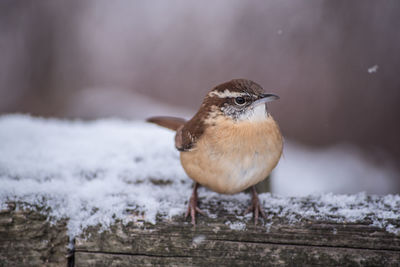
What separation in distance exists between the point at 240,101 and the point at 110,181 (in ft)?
4.04

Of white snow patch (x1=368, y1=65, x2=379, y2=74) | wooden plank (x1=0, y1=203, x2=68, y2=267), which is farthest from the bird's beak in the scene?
white snow patch (x1=368, y1=65, x2=379, y2=74)

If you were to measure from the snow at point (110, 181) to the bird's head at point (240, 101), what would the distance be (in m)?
0.61

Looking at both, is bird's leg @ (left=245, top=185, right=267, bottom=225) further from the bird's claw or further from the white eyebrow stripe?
the white eyebrow stripe

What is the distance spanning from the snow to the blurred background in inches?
84.3

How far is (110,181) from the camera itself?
9.80ft

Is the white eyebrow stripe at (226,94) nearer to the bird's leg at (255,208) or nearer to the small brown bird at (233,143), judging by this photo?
the small brown bird at (233,143)

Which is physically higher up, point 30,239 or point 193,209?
point 193,209

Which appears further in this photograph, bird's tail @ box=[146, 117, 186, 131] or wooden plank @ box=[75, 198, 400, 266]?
bird's tail @ box=[146, 117, 186, 131]

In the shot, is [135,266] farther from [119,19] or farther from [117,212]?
[119,19]

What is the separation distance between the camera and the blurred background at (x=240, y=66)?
17.1ft

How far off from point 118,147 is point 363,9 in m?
3.80

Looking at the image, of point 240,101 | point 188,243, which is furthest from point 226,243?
point 240,101

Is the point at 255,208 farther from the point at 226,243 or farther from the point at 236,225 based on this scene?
the point at 226,243

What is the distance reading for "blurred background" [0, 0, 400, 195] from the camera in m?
5.21
